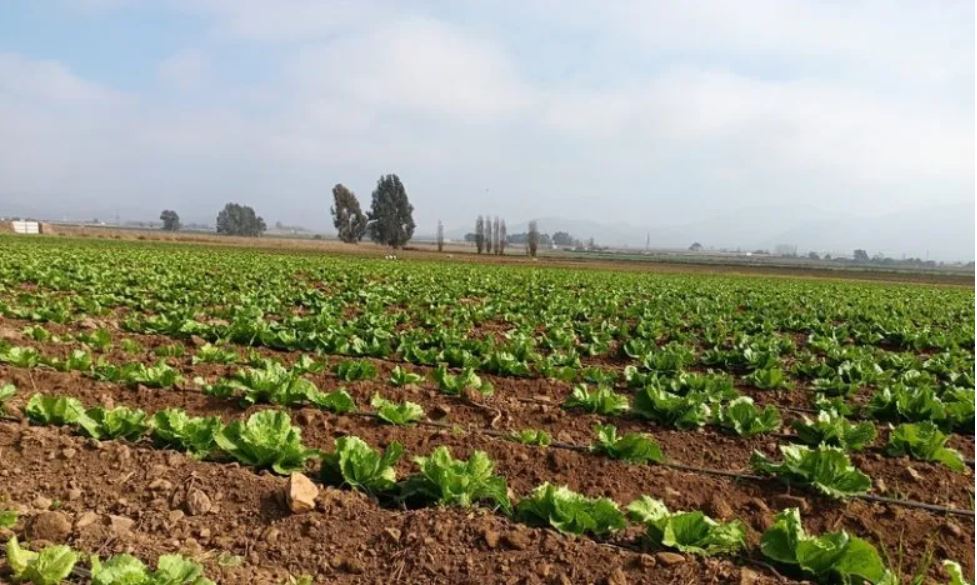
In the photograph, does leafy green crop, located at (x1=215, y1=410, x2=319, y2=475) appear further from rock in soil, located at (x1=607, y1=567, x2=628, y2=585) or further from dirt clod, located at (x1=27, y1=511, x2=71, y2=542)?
rock in soil, located at (x1=607, y1=567, x2=628, y2=585)

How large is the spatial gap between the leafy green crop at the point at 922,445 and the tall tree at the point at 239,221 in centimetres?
19536

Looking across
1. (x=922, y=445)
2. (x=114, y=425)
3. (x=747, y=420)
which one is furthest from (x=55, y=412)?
(x=922, y=445)

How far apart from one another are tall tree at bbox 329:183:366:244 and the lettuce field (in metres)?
107

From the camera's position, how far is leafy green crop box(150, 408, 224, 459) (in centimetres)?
483

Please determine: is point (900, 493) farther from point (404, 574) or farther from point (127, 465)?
point (127, 465)

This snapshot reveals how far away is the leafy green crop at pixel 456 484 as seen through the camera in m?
4.10

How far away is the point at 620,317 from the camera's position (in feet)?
54.9

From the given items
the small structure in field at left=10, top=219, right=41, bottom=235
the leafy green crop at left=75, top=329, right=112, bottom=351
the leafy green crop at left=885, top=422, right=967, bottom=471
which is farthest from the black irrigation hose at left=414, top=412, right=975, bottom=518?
the small structure in field at left=10, top=219, right=41, bottom=235

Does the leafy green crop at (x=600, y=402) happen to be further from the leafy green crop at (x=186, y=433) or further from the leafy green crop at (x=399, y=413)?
the leafy green crop at (x=186, y=433)

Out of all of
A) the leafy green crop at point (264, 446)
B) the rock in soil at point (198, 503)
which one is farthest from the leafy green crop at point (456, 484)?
the rock in soil at point (198, 503)

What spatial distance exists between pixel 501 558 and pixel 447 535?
348mm

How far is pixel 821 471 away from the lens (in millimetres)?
4762

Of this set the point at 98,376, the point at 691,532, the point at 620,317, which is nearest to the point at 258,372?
the point at 98,376

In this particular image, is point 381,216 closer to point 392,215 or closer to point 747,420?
point 392,215
